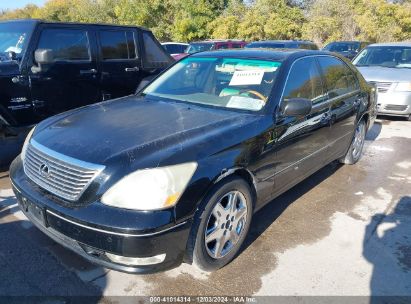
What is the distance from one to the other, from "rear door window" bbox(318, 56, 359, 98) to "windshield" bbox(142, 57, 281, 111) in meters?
0.98

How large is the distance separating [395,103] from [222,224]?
652cm

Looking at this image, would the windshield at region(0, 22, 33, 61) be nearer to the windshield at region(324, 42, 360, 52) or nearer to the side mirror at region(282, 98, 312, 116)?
the side mirror at region(282, 98, 312, 116)

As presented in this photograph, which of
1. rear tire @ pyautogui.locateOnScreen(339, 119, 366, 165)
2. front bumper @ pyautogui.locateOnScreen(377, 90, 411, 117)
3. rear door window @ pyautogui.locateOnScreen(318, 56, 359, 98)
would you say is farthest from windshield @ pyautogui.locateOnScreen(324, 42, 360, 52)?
rear door window @ pyautogui.locateOnScreen(318, 56, 359, 98)

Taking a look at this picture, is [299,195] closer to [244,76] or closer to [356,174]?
[356,174]

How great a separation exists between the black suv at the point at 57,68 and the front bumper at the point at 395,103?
200 inches

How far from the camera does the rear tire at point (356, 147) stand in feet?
17.4

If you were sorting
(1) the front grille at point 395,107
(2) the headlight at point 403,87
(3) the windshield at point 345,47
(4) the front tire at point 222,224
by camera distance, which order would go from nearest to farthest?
(4) the front tire at point 222,224 < (2) the headlight at point 403,87 < (1) the front grille at point 395,107 < (3) the windshield at point 345,47

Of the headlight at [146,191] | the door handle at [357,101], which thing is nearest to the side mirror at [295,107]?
the headlight at [146,191]

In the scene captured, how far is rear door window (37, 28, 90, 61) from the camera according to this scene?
16.8 ft

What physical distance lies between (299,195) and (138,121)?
2248mm

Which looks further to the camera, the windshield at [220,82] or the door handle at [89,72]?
the door handle at [89,72]

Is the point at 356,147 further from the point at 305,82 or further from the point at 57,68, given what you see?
the point at 57,68

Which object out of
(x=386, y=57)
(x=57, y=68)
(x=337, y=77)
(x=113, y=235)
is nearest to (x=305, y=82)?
(x=337, y=77)

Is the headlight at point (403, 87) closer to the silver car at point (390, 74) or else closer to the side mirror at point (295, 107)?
the silver car at point (390, 74)
